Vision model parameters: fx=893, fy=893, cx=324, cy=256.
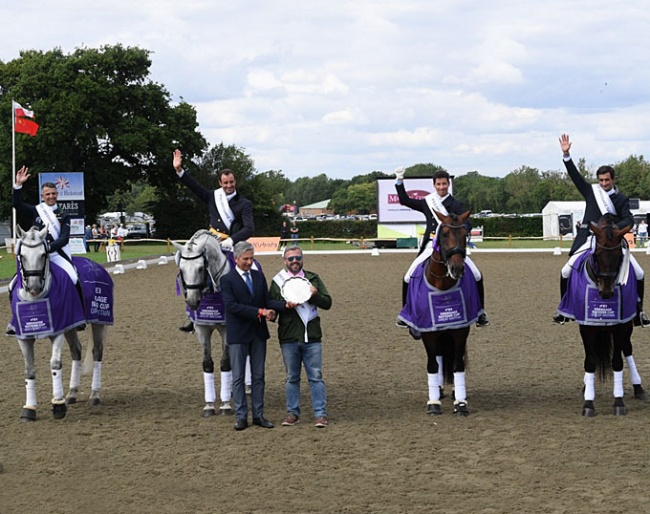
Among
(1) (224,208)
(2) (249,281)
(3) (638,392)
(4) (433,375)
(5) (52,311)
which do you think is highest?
(1) (224,208)

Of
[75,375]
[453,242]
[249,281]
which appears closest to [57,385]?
[75,375]

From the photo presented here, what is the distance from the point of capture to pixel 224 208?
9281 millimetres

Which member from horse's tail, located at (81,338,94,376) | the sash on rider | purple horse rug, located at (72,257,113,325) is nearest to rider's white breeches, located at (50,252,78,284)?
the sash on rider

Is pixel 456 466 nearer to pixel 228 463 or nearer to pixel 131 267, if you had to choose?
pixel 228 463

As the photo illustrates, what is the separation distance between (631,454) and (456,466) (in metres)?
1.42

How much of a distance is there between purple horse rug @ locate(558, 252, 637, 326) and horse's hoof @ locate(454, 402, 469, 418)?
138 centimetres

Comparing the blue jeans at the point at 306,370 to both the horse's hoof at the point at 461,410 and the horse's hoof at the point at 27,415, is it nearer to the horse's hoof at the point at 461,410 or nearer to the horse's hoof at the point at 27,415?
the horse's hoof at the point at 461,410

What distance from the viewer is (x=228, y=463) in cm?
696

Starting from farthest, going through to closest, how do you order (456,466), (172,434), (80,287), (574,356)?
(574,356), (80,287), (172,434), (456,466)

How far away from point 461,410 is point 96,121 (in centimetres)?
4869

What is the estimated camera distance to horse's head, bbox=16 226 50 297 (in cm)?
834

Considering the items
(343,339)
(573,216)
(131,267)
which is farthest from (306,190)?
(343,339)

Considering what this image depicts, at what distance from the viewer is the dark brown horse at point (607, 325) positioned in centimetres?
816

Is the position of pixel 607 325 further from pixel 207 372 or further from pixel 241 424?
pixel 207 372
